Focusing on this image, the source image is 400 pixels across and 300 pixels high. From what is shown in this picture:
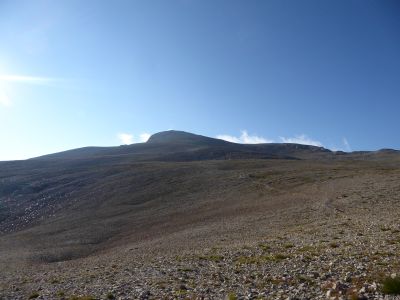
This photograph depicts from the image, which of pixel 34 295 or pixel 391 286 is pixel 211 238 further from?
pixel 391 286

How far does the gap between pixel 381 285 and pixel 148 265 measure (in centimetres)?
1736

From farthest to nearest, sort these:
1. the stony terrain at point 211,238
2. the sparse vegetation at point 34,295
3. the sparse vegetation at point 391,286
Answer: the sparse vegetation at point 34,295, the stony terrain at point 211,238, the sparse vegetation at point 391,286

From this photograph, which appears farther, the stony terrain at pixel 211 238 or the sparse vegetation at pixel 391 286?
the stony terrain at pixel 211 238

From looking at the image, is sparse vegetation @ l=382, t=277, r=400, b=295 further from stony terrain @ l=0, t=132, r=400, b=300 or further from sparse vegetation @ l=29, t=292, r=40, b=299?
sparse vegetation @ l=29, t=292, r=40, b=299

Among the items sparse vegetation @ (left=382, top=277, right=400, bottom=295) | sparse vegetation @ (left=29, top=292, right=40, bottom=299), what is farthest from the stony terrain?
sparse vegetation @ (left=29, top=292, right=40, bottom=299)

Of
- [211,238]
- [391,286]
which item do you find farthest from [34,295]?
[211,238]

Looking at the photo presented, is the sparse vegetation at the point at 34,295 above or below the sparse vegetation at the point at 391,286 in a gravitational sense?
below

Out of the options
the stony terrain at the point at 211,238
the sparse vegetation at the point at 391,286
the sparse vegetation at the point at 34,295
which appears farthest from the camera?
the sparse vegetation at the point at 34,295

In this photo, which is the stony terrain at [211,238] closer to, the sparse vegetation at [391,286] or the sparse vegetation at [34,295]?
the sparse vegetation at [391,286]

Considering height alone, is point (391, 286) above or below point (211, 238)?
above

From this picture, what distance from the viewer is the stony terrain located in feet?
63.9

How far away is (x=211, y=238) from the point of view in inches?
1636

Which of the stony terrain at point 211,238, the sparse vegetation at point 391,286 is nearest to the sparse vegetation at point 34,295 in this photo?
the stony terrain at point 211,238

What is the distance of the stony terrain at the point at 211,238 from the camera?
1947 centimetres
